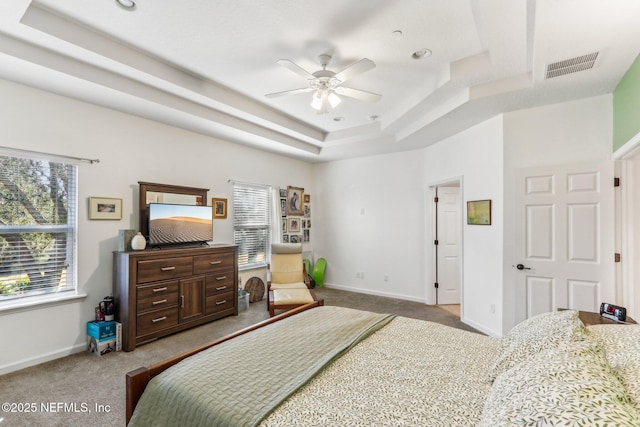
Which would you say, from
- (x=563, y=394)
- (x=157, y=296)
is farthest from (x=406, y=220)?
(x=563, y=394)

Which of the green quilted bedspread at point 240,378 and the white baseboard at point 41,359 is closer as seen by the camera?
the green quilted bedspread at point 240,378

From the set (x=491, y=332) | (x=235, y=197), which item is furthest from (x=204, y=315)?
(x=491, y=332)

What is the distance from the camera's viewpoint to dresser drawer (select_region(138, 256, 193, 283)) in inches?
127

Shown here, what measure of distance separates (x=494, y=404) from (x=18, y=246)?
3.90 m

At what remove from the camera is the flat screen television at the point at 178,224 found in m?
3.58

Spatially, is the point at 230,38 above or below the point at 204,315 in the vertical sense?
above

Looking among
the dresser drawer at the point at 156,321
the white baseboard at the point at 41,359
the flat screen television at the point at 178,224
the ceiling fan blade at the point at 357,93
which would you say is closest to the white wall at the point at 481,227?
the ceiling fan blade at the point at 357,93

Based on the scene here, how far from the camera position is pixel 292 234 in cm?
593

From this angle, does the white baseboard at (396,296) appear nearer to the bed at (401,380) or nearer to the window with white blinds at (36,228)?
the bed at (401,380)

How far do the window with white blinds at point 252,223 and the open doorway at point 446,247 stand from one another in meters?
2.99

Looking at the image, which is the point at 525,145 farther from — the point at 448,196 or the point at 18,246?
the point at 18,246

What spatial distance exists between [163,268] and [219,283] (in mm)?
837

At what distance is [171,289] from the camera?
350cm

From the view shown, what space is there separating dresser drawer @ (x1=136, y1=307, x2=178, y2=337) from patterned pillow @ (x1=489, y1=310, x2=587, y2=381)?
3322mm
